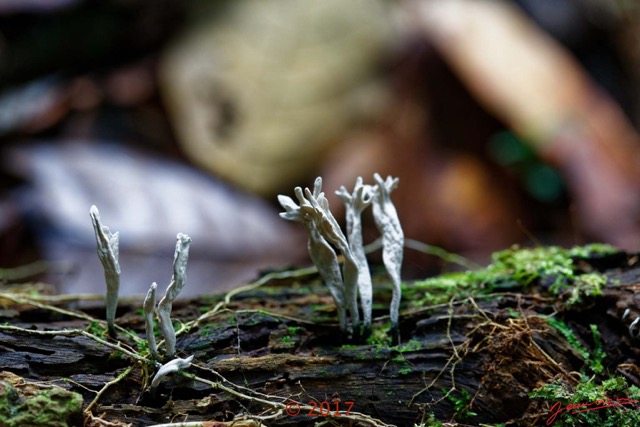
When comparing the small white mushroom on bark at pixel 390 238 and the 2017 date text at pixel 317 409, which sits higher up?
the small white mushroom on bark at pixel 390 238

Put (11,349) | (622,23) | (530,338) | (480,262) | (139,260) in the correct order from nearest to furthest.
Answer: (11,349) < (530,338) < (139,260) < (480,262) < (622,23)

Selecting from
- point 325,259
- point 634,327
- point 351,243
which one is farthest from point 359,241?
point 634,327

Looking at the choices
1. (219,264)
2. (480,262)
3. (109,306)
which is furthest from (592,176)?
(109,306)

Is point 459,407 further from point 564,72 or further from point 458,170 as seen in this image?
point 564,72

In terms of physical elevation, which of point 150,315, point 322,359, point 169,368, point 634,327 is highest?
point 150,315

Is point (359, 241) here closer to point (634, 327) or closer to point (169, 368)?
point (169, 368)

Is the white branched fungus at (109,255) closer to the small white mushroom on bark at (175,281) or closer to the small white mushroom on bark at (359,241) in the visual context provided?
the small white mushroom on bark at (175,281)

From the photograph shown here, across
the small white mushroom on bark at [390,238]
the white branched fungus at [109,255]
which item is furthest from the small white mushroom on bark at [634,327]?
the white branched fungus at [109,255]
